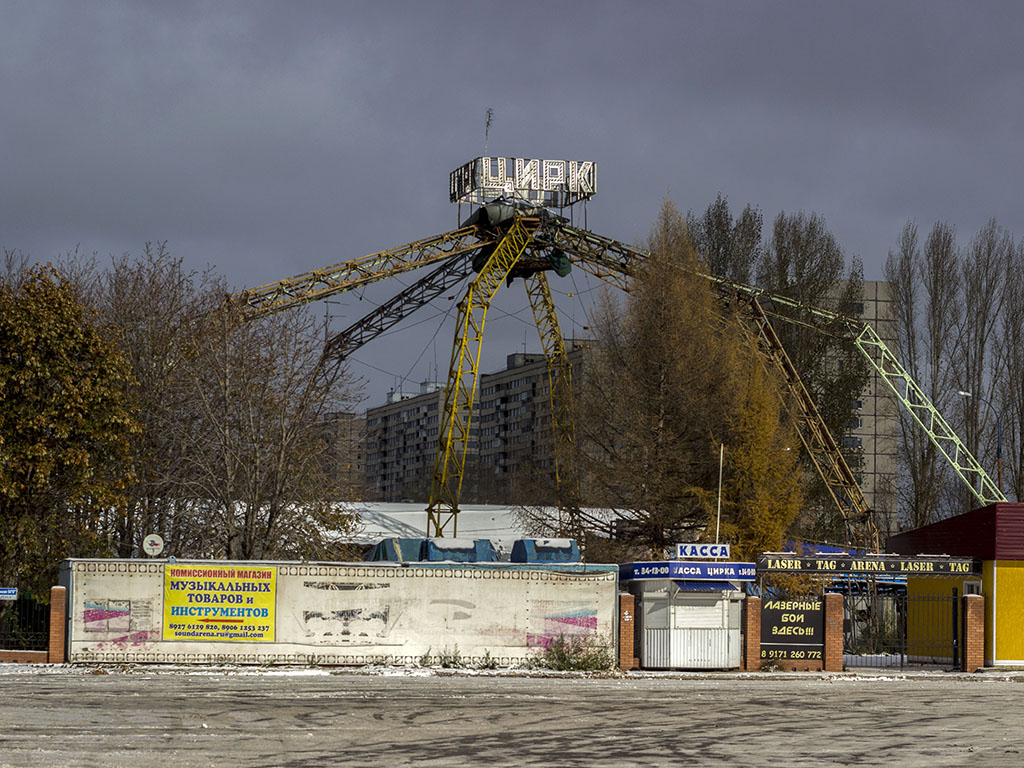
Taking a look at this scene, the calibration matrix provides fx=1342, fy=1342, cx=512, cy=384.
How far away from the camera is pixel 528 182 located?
53344mm

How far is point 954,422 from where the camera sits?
209 feet

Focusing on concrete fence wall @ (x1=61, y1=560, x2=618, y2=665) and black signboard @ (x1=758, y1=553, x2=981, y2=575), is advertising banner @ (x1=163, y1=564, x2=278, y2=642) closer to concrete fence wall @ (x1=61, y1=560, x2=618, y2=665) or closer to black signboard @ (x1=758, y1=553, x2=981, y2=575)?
concrete fence wall @ (x1=61, y1=560, x2=618, y2=665)

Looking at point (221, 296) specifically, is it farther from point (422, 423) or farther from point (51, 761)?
point (422, 423)

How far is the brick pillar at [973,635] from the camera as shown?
36938 mm

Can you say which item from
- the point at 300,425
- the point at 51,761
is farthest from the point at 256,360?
the point at 51,761

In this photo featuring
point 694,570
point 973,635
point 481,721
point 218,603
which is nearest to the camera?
point 481,721

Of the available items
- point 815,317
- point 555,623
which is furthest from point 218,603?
point 815,317

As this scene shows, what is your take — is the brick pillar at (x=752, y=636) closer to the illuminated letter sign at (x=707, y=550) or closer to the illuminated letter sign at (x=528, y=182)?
the illuminated letter sign at (x=707, y=550)

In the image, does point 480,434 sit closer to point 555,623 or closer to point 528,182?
point 528,182

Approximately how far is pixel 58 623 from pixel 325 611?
641 centimetres

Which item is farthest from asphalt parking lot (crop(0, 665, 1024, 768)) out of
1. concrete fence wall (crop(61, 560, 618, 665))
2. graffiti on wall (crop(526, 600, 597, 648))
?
graffiti on wall (crop(526, 600, 597, 648))

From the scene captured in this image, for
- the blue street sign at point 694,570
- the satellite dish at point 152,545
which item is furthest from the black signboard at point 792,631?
the satellite dish at point 152,545

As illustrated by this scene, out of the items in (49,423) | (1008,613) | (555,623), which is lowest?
(555,623)

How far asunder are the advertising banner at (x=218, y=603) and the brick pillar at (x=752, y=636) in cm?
1241
